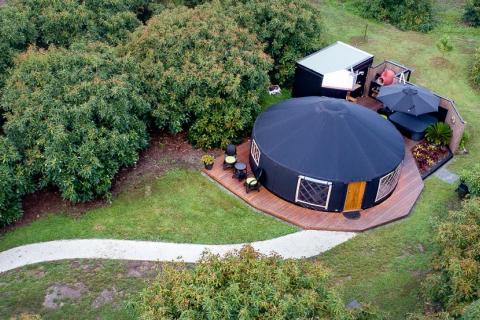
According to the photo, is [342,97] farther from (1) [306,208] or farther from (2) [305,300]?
(2) [305,300]

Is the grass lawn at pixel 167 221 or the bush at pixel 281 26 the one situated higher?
the bush at pixel 281 26

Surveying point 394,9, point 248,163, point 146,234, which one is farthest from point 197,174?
point 394,9

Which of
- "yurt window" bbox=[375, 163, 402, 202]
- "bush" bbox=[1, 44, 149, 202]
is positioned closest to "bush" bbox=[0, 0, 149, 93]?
"bush" bbox=[1, 44, 149, 202]

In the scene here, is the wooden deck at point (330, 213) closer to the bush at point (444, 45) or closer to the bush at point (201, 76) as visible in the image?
the bush at point (201, 76)

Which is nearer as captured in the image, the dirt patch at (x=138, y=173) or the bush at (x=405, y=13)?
the dirt patch at (x=138, y=173)

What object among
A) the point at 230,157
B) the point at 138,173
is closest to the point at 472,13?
the point at 230,157

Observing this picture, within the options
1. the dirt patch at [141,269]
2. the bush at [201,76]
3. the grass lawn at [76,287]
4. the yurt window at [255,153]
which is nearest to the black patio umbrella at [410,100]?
the bush at [201,76]

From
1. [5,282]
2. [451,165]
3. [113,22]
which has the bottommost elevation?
[5,282]

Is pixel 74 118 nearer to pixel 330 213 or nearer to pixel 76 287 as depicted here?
pixel 76 287
